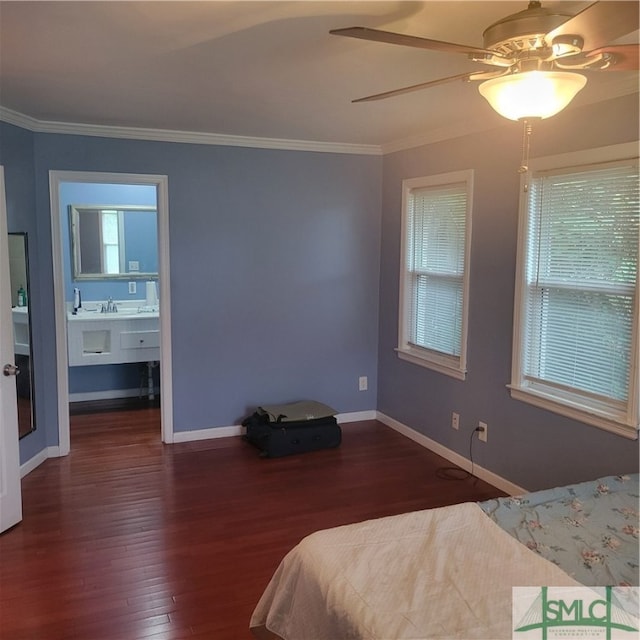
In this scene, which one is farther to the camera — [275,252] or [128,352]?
[128,352]

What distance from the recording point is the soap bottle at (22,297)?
395 centimetres

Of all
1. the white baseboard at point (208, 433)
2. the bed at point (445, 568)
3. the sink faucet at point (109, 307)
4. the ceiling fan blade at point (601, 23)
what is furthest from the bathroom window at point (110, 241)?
the ceiling fan blade at point (601, 23)

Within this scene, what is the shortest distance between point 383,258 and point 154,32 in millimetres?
3115

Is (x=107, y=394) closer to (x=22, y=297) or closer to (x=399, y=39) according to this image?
(x=22, y=297)

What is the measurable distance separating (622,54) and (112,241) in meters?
4.99

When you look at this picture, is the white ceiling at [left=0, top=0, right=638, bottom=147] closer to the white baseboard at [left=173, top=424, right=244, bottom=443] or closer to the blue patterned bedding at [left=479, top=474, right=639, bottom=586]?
the blue patterned bedding at [left=479, top=474, right=639, bottom=586]

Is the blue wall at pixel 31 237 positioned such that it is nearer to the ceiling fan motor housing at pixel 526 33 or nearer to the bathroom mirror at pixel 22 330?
the bathroom mirror at pixel 22 330

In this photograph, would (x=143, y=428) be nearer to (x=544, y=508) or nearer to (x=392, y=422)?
(x=392, y=422)

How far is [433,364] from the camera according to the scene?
445cm

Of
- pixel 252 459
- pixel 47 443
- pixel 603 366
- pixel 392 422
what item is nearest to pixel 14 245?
pixel 47 443

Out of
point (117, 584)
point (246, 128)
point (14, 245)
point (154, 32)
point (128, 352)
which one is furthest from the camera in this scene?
point (128, 352)

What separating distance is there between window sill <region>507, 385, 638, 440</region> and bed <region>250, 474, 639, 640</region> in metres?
0.56

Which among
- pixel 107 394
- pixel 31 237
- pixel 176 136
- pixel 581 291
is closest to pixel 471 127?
pixel 581 291

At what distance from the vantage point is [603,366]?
310cm
